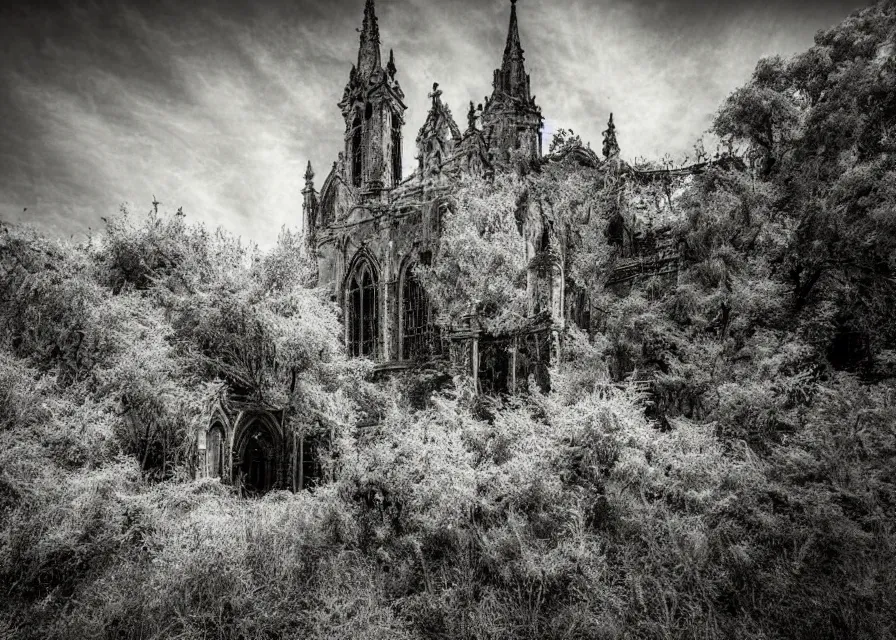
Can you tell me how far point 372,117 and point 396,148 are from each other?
203cm

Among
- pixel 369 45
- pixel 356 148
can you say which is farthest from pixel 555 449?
pixel 369 45

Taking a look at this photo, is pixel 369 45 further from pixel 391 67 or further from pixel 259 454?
pixel 259 454

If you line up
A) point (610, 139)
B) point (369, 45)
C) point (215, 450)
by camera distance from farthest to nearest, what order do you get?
point (369, 45) < point (610, 139) < point (215, 450)

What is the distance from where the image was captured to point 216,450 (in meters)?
18.4

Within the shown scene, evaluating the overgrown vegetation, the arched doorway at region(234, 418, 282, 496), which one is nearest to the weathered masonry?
the arched doorway at region(234, 418, 282, 496)

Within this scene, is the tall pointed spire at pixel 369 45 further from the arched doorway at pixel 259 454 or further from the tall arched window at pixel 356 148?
the arched doorway at pixel 259 454

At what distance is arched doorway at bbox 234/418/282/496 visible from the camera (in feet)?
67.4

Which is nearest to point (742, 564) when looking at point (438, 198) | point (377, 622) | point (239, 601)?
point (377, 622)

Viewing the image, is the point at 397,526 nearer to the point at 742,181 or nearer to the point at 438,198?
the point at 742,181

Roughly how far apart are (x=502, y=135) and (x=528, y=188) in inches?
244

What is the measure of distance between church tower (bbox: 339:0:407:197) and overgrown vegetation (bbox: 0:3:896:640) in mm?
14427

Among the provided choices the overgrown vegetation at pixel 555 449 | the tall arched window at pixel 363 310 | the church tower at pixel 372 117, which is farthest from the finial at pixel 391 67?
the overgrown vegetation at pixel 555 449

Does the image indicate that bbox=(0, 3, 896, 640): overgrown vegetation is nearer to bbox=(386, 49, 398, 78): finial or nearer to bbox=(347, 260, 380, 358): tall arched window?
bbox=(347, 260, 380, 358): tall arched window

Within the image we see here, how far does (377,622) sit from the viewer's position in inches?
363
